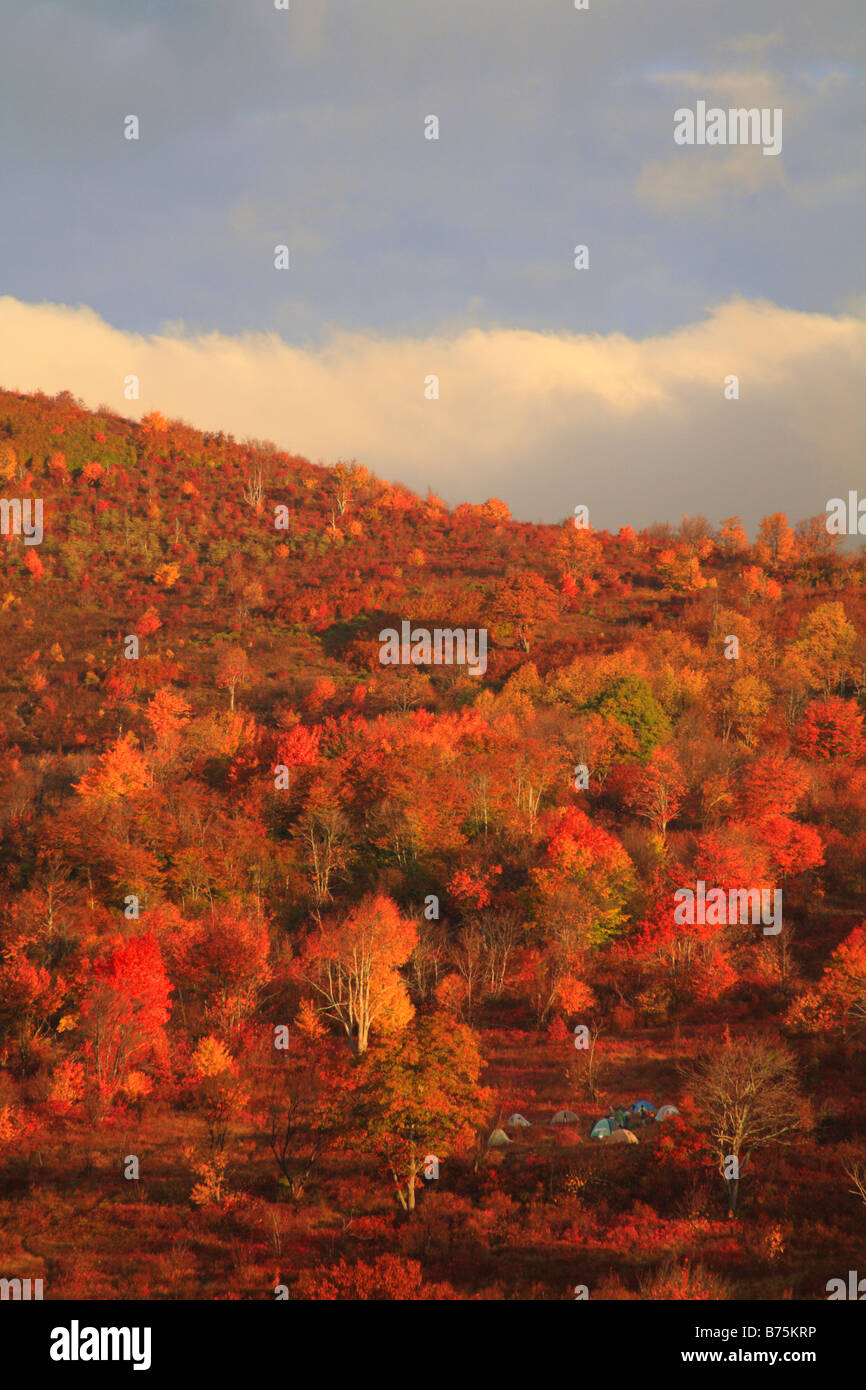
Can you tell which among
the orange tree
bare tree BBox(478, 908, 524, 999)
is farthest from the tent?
bare tree BBox(478, 908, 524, 999)

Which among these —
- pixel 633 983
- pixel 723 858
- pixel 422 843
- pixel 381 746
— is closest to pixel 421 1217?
pixel 633 983

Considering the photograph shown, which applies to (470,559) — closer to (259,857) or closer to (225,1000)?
(259,857)

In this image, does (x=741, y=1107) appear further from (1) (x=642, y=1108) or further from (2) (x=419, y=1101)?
(2) (x=419, y=1101)

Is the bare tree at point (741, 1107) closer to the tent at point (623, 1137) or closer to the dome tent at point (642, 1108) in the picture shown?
the tent at point (623, 1137)

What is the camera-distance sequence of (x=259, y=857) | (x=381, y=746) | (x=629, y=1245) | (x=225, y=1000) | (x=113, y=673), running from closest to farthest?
(x=629, y=1245), (x=225, y=1000), (x=259, y=857), (x=381, y=746), (x=113, y=673)

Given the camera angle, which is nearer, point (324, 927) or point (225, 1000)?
point (225, 1000)

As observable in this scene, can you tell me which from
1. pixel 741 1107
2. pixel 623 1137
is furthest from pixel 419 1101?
pixel 741 1107

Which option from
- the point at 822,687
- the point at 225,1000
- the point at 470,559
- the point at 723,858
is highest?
the point at 470,559
